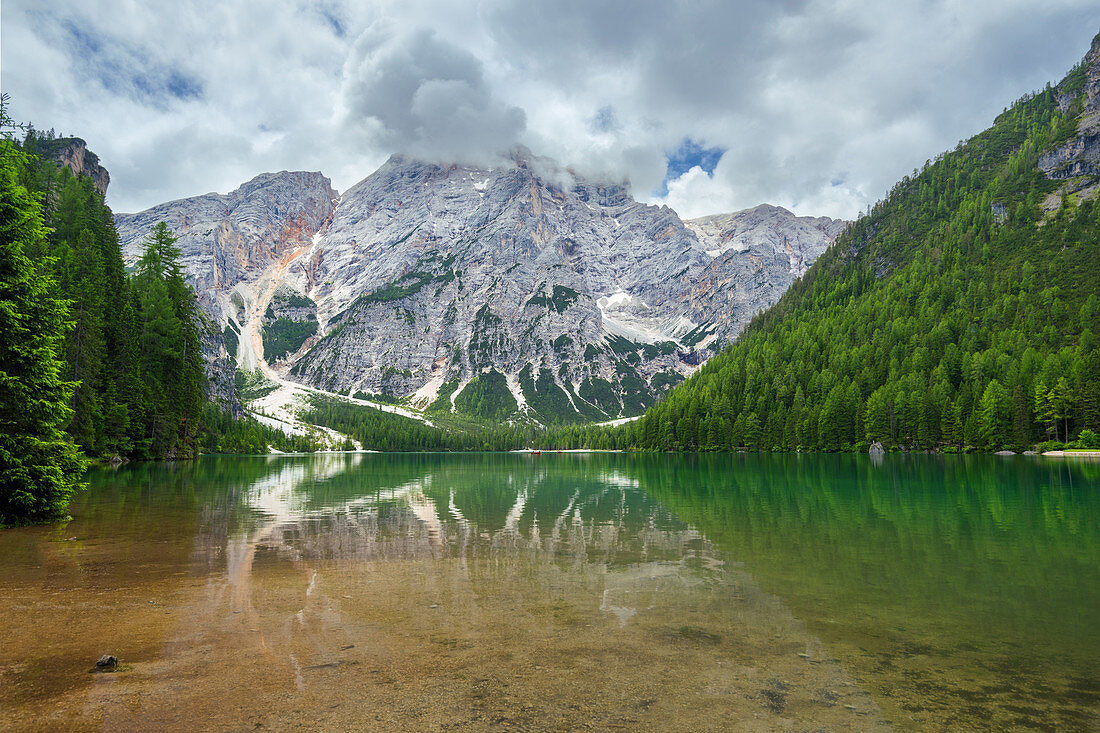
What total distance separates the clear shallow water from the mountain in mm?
113120

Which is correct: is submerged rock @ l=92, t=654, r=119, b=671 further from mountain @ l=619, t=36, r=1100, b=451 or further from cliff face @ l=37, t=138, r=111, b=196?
cliff face @ l=37, t=138, r=111, b=196

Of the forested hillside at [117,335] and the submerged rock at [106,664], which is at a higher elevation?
the forested hillside at [117,335]

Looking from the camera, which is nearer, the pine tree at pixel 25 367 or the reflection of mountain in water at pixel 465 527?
the reflection of mountain in water at pixel 465 527

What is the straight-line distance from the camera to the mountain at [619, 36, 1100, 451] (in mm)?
110688

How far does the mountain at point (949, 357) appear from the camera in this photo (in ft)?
363

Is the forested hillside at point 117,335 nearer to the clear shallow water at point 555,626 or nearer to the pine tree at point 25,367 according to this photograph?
the pine tree at point 25,367

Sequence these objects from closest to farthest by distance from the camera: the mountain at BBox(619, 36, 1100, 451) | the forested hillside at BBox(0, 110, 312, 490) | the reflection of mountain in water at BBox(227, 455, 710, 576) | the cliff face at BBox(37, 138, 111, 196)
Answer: the reflection of mountain in water at BBox(227, 455, 710, 576) → the forested hillside at BBox(0, 110, 312, 490) → the mountain at BBox(619, 36, 1100, 451) → the cliff face at BBox(37, 138, 111, 196)

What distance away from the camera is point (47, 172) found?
87.4 metres

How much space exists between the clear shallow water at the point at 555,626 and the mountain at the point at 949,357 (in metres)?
113

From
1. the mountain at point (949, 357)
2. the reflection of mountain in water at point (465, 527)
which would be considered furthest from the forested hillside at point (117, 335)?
the mountain at point (949, 357)

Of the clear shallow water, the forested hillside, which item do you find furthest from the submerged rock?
the forested hillside

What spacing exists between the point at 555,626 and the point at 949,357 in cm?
15919

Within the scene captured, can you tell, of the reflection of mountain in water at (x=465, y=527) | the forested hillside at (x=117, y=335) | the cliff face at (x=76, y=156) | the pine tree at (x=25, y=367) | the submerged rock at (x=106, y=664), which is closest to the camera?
the submerged rock at (x=106, y=664)

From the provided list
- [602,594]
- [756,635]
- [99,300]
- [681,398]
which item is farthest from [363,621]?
[681,398]
